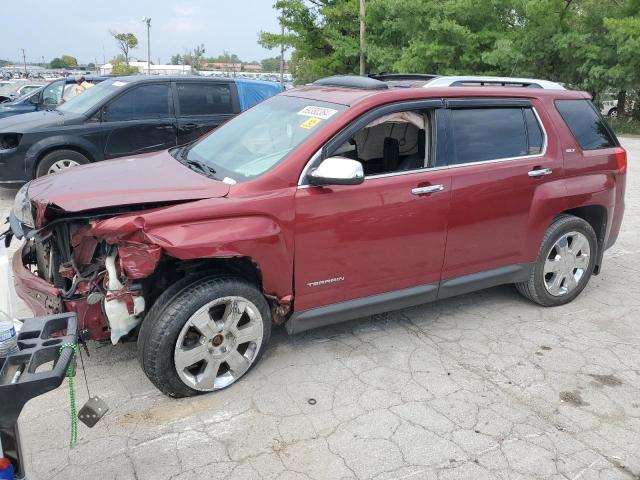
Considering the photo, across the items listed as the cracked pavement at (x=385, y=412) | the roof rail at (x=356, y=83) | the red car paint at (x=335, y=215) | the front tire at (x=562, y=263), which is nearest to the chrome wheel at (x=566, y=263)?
the front tire at (x=562, y=263)

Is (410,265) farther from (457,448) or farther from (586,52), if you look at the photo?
(586,52)

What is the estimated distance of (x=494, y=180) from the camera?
3.86 m

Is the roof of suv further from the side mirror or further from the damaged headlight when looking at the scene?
the damaged headlight

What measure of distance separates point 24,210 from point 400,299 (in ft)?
7.95

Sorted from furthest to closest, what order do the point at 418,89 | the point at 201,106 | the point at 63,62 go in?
the point at 63,62, the point at 201,106, the point at 418,89

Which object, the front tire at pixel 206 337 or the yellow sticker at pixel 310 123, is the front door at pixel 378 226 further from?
the front tire at pixel 206 337

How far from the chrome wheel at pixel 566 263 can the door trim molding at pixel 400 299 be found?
282 millimetres

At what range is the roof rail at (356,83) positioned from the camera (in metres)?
3.66

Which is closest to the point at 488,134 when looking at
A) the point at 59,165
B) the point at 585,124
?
the point at 585,124

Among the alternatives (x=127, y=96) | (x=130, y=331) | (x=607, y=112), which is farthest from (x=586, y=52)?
(x=130, y=331)

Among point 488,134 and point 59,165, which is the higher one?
point 488,134

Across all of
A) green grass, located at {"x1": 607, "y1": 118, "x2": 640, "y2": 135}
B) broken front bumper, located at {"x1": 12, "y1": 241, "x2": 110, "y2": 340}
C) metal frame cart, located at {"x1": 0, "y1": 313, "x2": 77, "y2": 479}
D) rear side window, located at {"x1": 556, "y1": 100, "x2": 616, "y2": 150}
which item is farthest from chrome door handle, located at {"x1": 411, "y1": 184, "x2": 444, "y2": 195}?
green grass, located at {"x1": 607, "y1": 118, "x2": 640, "y2": 135}

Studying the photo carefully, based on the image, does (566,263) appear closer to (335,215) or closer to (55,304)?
(335,215)

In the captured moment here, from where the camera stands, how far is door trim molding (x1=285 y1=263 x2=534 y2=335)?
341 centimetres
